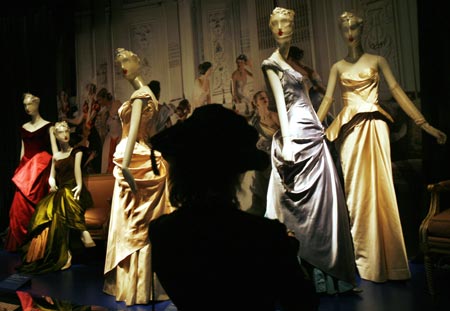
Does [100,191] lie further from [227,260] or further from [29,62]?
[227,260]

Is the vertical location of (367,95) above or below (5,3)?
below

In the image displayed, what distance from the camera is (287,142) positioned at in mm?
2732

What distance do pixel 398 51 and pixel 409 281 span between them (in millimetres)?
2291

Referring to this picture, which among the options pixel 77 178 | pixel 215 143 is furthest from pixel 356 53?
pixel 77 178

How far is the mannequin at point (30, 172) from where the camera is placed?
480 centimetres

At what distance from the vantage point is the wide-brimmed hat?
111 cm

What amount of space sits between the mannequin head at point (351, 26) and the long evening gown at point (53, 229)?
3.21 m

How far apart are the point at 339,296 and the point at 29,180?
411 cm

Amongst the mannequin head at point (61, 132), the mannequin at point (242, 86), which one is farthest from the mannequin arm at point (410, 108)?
the mannequin head at point (61, 132)

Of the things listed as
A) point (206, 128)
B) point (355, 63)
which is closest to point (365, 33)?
point (355, 63)

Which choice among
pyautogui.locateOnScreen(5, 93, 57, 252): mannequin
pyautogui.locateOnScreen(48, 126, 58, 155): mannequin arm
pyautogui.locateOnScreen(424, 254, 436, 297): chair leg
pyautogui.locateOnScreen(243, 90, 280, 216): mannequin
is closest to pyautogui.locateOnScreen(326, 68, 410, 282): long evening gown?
pyautogui.locateOnScreen(424, 254, 436, 297): chair leg

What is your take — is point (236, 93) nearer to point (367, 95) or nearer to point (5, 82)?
point (367, 95)

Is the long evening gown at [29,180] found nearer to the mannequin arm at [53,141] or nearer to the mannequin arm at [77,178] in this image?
the mannequin arm at [53,141]

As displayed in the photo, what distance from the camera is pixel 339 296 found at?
2777mm
